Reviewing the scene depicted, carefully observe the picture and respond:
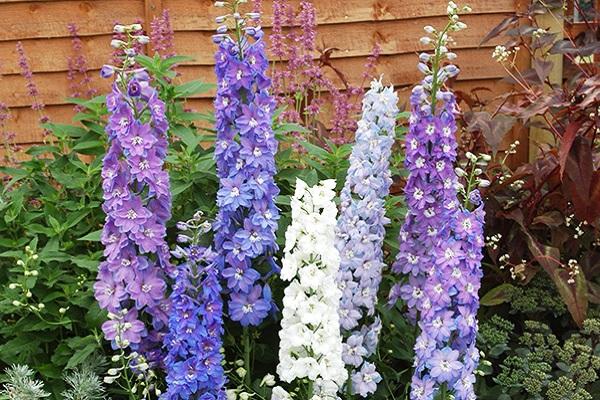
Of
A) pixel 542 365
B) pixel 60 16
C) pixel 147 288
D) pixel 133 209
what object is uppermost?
pixel 60 16

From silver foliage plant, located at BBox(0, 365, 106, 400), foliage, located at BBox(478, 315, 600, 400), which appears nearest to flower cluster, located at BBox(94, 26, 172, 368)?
silver foliage plant, located at BBox(0, 365, 106, 400)

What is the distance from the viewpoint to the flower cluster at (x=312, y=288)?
2.29m

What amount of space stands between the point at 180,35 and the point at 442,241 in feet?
10.7

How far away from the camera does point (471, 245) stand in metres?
2.49

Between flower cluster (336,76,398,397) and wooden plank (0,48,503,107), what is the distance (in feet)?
8.95

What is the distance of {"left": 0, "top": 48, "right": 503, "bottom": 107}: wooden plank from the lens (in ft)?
17.7

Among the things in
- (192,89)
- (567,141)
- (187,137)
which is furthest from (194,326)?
(567,141)

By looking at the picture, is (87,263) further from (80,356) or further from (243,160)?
(243,160)

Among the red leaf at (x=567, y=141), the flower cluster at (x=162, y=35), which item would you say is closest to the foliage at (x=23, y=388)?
the flower cluster at (x=162, y=35)

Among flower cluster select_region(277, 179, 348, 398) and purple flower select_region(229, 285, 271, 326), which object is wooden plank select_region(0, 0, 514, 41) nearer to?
purple flower select_region(229, 285, 271, 326)

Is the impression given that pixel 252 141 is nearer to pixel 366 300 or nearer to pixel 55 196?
pixel 366 300

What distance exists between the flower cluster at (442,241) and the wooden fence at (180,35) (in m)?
2.81

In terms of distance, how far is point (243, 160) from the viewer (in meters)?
2.61

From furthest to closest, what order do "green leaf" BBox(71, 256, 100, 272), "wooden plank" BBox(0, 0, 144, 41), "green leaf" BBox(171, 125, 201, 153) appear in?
"wooden plank" BBox(0, 0, 144, 41), "green leaf" BBox(171, 125, 201, 153), "green leaf" BBox(71, 256, 100, 272)
